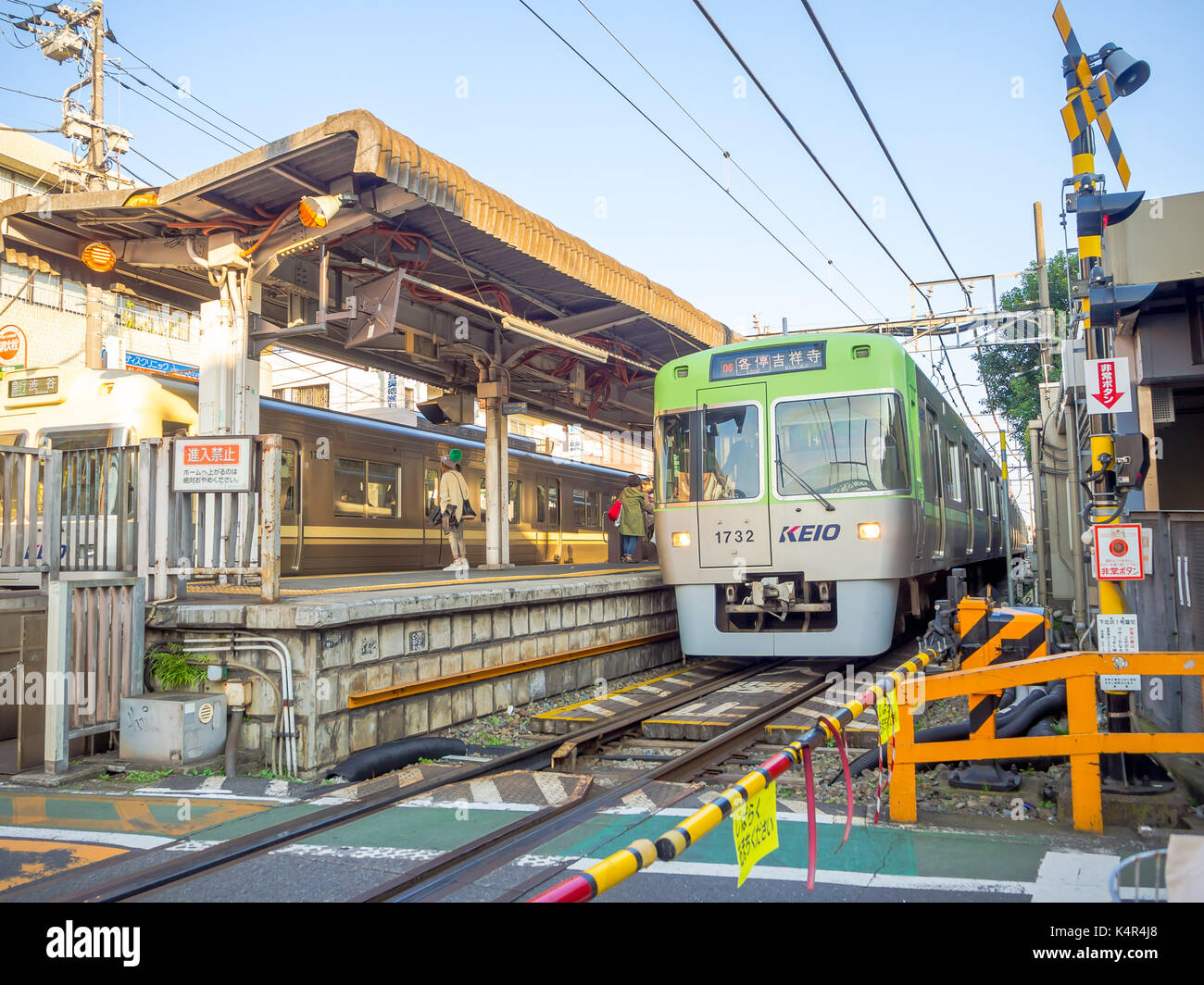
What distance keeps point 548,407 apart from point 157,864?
43.2 feet

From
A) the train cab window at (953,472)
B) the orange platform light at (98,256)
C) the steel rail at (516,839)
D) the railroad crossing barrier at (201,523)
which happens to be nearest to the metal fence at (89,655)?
the railroad crossing barrier at (201,523)

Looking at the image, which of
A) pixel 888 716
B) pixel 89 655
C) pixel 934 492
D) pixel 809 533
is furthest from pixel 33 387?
pixel 934 492

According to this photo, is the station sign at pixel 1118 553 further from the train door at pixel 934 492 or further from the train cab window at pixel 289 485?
the train cab window at pixel 289 485

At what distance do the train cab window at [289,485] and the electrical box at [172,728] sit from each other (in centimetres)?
560

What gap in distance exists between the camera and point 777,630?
927 centimetres

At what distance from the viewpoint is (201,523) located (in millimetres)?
6941

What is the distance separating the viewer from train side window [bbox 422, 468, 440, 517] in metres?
14.5

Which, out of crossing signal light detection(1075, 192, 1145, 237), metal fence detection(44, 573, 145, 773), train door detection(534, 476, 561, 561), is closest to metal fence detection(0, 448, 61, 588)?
metal fence detection(44, 573, 145, 773)

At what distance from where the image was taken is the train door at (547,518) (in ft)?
58.9

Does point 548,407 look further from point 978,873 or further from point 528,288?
point 978,873

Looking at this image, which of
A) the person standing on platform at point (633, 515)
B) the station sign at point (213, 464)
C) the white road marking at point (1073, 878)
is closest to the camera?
the white road marking at point (1073, 878)

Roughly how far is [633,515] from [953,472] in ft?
16.8

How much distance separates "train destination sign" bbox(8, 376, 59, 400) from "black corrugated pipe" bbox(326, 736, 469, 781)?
23.3 feet
